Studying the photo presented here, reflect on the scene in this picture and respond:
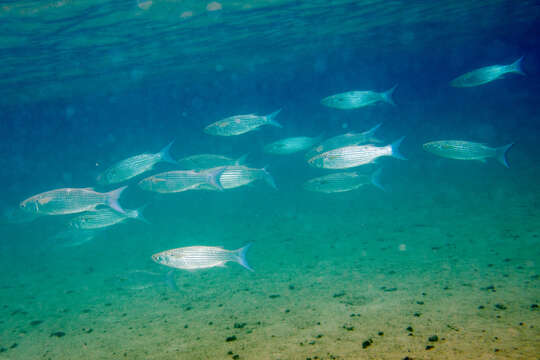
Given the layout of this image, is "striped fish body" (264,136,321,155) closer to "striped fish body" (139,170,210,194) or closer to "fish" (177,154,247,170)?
"fish" (177,154,247,170)

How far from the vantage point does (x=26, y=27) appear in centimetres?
1336

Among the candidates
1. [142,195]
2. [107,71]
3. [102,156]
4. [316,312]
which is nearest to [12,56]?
[107,71]

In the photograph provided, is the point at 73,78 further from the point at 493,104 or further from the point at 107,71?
the point at 493,104

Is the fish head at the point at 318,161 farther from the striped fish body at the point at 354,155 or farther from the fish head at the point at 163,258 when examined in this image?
the fish head at the point at 163,258

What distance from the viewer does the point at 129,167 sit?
23.6ft

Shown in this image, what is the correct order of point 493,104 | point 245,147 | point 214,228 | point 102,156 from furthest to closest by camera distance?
point 493,104, point 102,156, point 245,147, point 214,228

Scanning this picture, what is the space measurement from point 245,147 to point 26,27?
2540 centimetres

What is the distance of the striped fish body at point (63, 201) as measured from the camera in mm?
5934

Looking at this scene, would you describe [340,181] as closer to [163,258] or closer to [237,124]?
[237,124]

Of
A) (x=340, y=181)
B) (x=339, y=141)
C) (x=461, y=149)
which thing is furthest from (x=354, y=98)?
(x=461, y=149)

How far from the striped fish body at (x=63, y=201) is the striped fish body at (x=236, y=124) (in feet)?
11.0

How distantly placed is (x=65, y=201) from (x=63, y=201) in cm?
4

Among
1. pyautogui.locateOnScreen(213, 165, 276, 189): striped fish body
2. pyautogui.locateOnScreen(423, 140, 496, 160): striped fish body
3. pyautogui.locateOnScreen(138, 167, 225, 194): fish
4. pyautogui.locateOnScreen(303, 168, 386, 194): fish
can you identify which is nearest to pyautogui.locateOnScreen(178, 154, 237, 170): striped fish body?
pyautogui.locateOnScreen(213, 165, 276, 189): striped fish body

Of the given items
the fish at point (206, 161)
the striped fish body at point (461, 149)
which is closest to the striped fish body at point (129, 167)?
the fish at point (206, 161)
